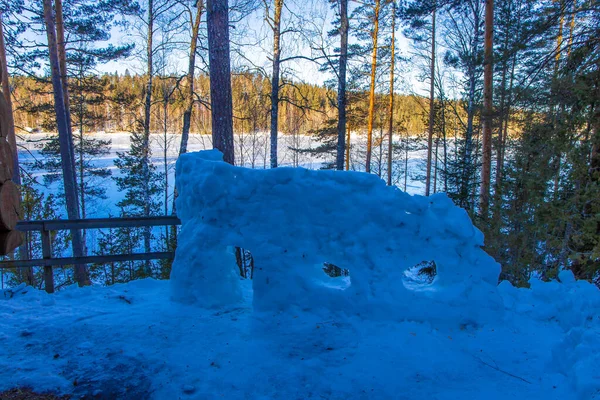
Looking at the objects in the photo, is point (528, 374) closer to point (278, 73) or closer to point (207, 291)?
point (207, 291)

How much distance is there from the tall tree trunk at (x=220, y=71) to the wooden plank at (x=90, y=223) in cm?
148

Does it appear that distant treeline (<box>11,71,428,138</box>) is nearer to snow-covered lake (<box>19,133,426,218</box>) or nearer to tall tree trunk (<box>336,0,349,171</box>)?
tall tree trunk (<box>336,0,349,171</box>)

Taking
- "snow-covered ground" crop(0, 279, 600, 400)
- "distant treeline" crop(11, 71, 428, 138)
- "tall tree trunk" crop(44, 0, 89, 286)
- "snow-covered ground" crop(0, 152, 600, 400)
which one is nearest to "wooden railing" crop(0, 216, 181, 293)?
"snow-covered ground" crop(0, 152, 600, 400)

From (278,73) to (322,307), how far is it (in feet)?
30.0

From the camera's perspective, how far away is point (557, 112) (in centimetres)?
627

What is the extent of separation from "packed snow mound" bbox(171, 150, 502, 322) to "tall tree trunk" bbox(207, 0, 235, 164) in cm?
222

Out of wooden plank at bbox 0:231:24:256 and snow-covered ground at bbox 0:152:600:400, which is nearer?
wooden plank at bbox 0:231:24:256

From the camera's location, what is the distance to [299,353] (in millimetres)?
2855

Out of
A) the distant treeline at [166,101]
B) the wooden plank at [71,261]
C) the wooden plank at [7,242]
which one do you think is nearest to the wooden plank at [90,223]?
the wooden plank at [71,261]

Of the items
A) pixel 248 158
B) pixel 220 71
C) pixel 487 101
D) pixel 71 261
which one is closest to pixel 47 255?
pixel 71 261

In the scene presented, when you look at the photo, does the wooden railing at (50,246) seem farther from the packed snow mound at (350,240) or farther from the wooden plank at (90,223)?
the packed snow mound at (350,240)

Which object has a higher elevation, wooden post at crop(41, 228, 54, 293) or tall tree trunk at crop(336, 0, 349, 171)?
tall tree trunk at crop(336, 0, 349, 171)

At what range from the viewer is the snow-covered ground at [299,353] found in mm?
2412

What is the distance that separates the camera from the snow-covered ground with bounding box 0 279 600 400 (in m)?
2.41
